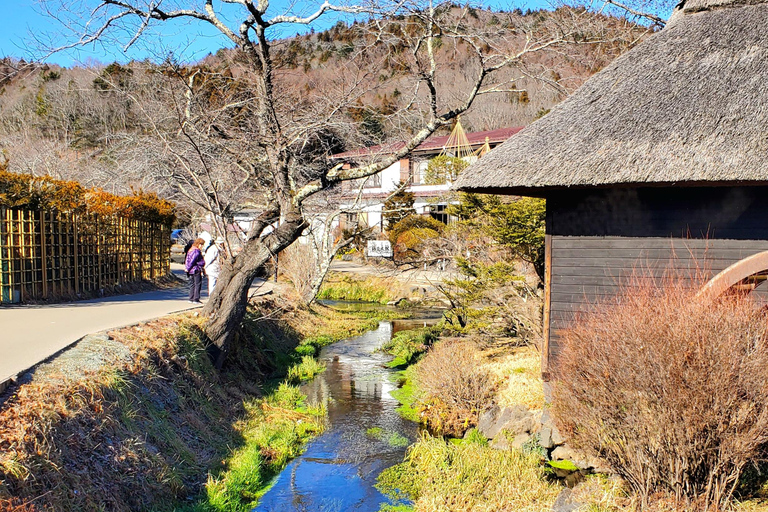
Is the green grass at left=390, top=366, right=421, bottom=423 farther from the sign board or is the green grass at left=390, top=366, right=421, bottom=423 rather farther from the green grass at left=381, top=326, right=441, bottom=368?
the sign board

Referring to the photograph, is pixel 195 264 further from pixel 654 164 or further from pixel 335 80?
pixel 654 164

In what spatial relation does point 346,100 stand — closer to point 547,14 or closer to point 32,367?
point 547,14

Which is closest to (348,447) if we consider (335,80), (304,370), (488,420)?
(488,420)

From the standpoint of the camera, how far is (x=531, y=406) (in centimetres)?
959

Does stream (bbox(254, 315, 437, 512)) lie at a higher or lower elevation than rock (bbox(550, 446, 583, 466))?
lower

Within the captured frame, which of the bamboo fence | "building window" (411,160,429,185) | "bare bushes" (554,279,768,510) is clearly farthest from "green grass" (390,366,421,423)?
"building window" (411,160,429,185)

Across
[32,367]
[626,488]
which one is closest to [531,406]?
[626,488]

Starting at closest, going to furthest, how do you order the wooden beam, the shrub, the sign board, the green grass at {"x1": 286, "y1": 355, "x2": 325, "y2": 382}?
A: 1. the wooden beam
2. the green grass at {"x1": 286, "y1": 355, "x2": 325, "y2": 382}
3. the shrub
4. the sign board

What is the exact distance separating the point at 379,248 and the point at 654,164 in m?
25.2

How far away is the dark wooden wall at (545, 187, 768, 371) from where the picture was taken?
27.5ft

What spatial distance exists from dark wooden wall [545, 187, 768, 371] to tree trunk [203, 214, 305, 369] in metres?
4.66

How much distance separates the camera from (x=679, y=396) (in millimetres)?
5582

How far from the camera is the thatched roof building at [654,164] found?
311 inches

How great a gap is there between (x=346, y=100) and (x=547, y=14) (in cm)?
538
